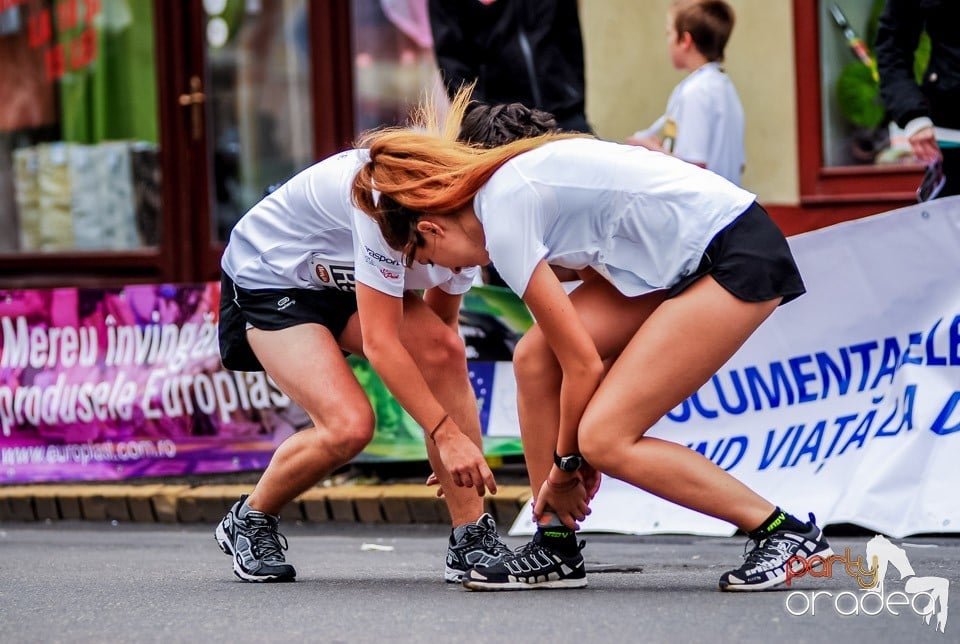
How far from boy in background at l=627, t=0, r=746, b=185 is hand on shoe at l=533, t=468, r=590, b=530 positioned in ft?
10.2

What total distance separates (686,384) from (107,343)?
13.8 feet

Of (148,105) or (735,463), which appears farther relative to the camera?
(148,105)

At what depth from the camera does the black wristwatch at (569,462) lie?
4461 mm

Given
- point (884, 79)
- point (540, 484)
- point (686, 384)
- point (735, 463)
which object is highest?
point (884, 79)

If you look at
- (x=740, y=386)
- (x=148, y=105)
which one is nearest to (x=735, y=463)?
(x=740, y=386)

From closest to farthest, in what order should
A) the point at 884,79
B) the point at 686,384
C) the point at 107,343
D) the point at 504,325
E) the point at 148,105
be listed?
the point at 686,384 < the point at 884,79 < the point at 504,325 < the point at 107,343 < the point at 148,105

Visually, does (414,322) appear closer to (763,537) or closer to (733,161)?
(763,537)

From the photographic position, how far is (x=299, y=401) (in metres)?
5.00

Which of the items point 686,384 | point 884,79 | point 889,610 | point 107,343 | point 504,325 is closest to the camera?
point 889,610

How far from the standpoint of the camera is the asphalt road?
3879 millimetres

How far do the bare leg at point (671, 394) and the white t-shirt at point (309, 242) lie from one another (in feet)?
2.48

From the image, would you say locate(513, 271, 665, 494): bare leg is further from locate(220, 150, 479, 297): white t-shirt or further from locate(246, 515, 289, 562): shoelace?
locate(246, 515, 289, 562): shoelace

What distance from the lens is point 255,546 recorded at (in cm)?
509

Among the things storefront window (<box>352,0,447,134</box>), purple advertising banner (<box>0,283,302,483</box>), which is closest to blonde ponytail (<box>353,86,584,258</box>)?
purple advertising banner (<box>0,283,302,483</box>)
